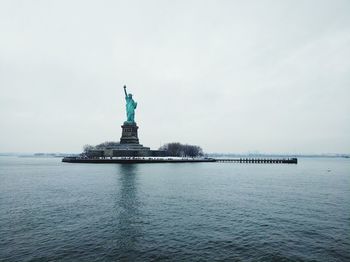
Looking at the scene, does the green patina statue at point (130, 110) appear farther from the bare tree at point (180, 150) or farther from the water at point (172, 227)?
the water at point (172, 227)

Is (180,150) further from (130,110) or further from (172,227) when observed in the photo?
(172,227)

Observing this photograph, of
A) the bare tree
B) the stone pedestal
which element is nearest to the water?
the stone pedestal

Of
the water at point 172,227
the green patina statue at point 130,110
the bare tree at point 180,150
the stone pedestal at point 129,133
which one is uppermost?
the green patina statue at point 130,110

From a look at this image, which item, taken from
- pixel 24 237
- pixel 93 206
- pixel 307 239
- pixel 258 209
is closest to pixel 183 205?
pixel 258 209

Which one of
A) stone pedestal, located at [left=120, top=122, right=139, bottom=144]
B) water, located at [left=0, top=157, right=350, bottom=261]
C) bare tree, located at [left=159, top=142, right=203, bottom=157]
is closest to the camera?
water, located at [left=0, top=157, right=350, bottom=261]

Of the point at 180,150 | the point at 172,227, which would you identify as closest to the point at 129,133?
the point at 180,150

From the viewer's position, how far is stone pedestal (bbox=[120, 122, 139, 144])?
98.6 metres

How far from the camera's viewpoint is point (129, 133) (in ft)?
327

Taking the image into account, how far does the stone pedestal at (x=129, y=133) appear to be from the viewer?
98625 millimetres

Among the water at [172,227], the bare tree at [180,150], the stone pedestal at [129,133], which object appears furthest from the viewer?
the bare tree at [180,150]

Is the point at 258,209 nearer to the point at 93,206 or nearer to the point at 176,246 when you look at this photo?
the point at 176,246

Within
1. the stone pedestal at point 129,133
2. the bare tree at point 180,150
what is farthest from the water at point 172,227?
the bare tree at point 180,150

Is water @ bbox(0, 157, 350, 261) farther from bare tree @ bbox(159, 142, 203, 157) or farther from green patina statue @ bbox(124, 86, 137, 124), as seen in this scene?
bare tree @ bbox(159, 142, 203, 157)

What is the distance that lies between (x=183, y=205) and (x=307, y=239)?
12341 millimetres
